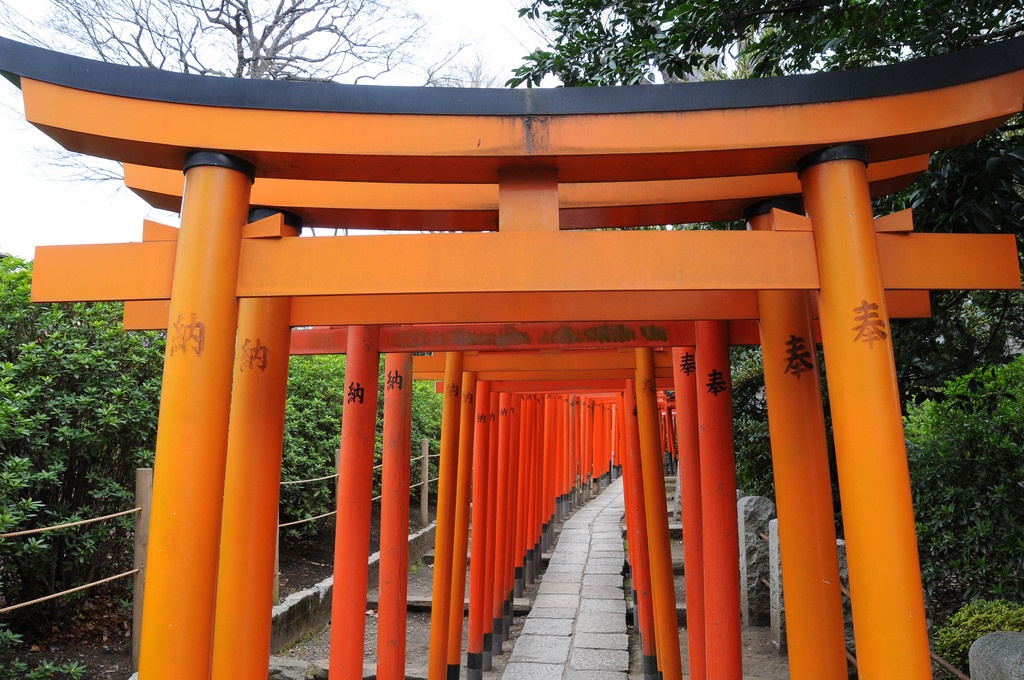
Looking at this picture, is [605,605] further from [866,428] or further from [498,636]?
[866,428]

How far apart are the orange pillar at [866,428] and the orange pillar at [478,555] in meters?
4.86

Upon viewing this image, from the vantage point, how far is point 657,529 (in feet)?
19.0

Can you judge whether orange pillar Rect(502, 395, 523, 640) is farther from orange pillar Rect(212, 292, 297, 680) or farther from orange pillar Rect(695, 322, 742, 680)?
orange pillar Rect(212, 292, 297, 680)

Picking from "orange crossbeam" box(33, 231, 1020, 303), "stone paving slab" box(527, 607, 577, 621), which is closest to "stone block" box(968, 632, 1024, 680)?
"orange crossbeam" box(33, 231, 1020, 303)

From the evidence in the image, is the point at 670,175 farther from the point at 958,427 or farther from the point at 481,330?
the point at 958,427

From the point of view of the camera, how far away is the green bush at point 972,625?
459 cm

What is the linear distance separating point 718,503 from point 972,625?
6.90 feet

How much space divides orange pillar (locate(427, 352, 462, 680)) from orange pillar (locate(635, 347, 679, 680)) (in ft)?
5.07

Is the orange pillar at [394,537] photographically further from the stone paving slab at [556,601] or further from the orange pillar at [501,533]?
the stone paving slab at [556,601]

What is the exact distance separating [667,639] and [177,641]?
4.20 meters

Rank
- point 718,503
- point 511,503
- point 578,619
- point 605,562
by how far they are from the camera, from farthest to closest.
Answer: point 605,562 → point 511,503 → point 578,619 → point 718,503

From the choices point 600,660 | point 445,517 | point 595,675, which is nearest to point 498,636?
point 600,660

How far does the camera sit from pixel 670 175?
9.47 ft

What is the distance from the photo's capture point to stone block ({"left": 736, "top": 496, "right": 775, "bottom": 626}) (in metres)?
7.52
